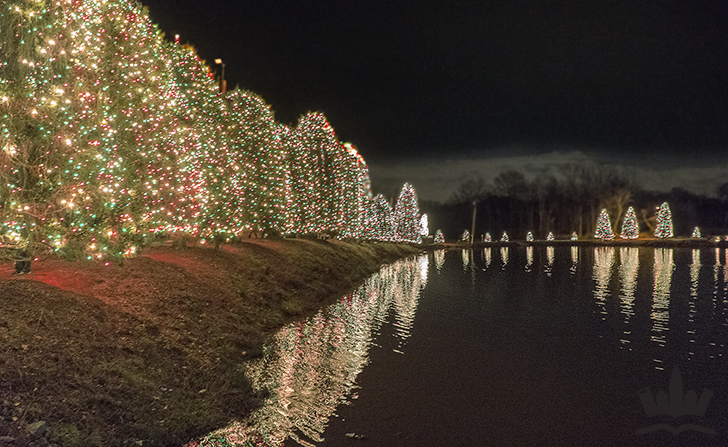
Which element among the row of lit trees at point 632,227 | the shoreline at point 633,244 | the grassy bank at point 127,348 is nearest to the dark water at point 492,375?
the grassy bank at point 127,348

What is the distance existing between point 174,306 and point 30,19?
6390 millimetres

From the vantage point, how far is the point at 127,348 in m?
8.64

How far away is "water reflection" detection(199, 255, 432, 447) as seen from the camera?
6730 millimetres

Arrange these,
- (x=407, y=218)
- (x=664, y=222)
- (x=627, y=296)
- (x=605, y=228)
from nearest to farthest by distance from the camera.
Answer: (x=627, y=296) < (x=407, y=218) < (x=664, y=222) < (x=605, y=228)

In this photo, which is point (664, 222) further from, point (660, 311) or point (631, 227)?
point (660, 311)

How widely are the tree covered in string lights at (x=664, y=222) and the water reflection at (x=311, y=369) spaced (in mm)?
87625

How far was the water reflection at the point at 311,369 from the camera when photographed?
6730 millimetres

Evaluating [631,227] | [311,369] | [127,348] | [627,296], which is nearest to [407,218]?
[631,227]

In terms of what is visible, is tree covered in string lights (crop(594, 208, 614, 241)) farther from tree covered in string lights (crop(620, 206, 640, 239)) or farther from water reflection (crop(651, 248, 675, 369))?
water reflection (crop(651, 248, 675, 369))

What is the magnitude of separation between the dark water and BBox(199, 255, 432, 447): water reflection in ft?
0.09

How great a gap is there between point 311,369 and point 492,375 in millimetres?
3091

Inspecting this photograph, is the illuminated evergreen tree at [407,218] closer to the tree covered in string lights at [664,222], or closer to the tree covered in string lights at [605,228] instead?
the tree covered in string lights at [605,228]

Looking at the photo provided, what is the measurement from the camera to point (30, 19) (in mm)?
10625

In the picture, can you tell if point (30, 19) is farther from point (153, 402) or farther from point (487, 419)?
point (487, 419)
